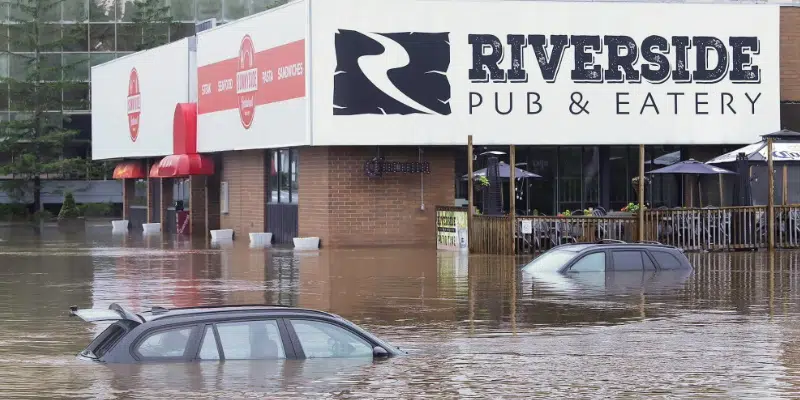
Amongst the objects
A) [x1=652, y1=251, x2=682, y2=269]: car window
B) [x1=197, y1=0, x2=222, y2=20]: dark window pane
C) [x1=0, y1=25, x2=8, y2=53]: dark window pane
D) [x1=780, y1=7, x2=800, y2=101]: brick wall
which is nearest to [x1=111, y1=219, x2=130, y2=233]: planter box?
[x1=197, y1=0, x2=222, y2=20]: dark window pane

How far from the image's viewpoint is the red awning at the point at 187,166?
50250mm

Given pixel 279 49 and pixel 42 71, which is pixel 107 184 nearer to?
pixel 42 71

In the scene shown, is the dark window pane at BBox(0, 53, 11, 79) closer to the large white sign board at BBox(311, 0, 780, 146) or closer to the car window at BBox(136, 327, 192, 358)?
the large white sign board at BBox(311, 0, 780, 146)

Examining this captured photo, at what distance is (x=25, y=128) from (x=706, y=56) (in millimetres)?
44099

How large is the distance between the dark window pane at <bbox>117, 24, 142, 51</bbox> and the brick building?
35703 millimetres

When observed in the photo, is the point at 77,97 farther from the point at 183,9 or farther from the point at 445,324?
the point at 445,324

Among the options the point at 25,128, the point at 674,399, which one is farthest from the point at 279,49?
the point at 25,128

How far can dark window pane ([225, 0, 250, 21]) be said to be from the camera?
264ft

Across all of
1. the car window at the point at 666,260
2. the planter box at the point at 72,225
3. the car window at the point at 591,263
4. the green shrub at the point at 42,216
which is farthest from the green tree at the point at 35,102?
the car window at the point at 591,263

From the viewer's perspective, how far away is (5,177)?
80500 mm

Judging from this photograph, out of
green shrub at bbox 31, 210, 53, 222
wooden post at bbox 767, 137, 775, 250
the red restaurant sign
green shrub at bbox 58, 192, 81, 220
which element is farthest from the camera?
green shrub at bbox 58, 192, 81, 220

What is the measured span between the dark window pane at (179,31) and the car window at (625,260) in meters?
55.3

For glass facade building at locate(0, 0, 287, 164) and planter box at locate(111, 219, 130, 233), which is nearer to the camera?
planter box at locate(111, 219, 130, 233)

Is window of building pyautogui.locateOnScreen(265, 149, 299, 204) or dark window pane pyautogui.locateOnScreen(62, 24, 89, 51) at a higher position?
dark window pane pyautogui.locateOnScreen(62, 24, 89, 51)
